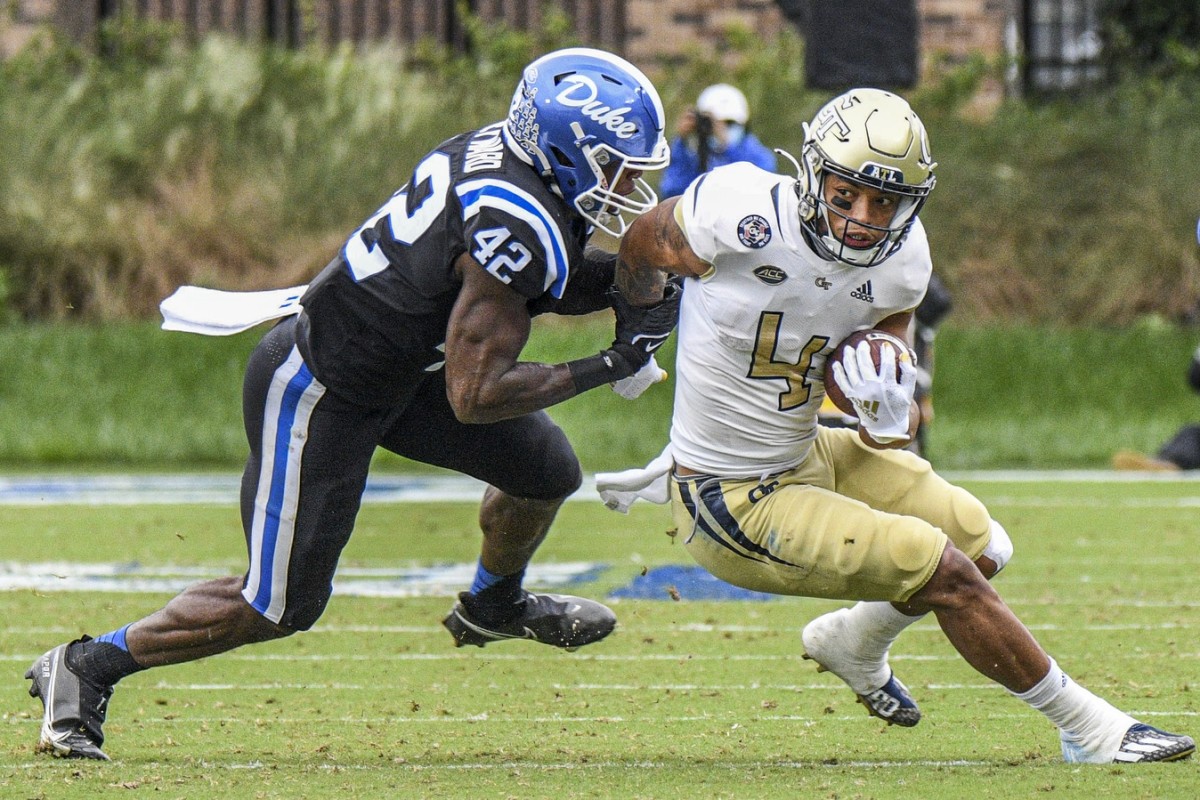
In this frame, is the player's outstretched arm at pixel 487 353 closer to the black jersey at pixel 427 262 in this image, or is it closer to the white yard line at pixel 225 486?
the black jersey at pixel 427 262

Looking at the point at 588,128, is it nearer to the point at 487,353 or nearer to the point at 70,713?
the point at 487,353

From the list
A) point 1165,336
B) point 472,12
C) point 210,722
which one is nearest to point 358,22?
point 472,12

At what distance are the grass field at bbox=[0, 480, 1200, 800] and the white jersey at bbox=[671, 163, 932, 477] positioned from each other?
2.53 ft

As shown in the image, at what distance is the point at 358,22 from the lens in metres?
17.4

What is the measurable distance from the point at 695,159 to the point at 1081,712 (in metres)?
6.19

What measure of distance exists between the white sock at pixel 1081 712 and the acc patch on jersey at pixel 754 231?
3.78 feet

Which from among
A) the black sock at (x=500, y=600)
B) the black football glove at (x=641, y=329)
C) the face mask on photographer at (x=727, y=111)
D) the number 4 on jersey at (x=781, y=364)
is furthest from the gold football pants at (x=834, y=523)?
the face mask on photographer at (x=727, y=111)

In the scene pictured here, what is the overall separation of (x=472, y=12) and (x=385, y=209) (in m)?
13.5

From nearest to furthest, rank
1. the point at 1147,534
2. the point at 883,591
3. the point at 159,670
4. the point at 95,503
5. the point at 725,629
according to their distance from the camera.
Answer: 1. the point at 883,591
2. the point at 159,670
3. the point at 725,629
4. the point at 1147,534
5. the point at 95,503

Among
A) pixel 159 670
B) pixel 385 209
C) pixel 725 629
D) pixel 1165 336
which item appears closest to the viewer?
pixel 385 209

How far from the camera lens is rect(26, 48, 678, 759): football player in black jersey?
4.11 m

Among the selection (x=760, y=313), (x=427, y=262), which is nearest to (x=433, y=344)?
(x=427, y=262)

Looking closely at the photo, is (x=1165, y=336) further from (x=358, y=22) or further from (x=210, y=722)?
(x=210, y=722)

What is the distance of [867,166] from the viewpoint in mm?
4020
